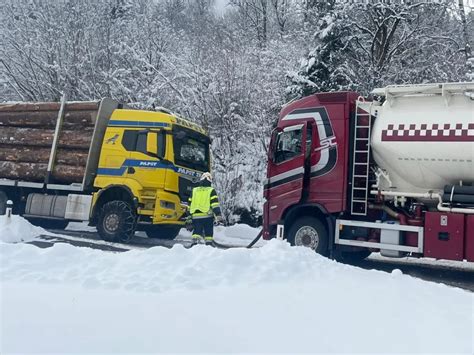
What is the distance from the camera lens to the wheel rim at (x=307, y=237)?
31.7 ft

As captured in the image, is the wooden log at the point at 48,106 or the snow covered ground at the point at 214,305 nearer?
the snow covered ground at the point at 214,305

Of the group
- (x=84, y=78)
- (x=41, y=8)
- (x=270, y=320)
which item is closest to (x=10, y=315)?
(x=270, y=320)

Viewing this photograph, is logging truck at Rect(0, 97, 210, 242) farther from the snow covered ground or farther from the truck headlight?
the snow covered ground

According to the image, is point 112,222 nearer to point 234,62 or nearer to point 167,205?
point 167,205

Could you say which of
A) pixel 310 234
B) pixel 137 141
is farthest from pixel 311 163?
pixel 137 141

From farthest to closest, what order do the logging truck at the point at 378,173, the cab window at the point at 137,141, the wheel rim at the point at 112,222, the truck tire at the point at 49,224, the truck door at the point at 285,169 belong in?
1. the truck tire at the point at 49,224
2. the wheel rim at the point at 112,222
3. the cab window at the point at 137,141
4. the truck door at the point at 285,169
5. the logging truck at the point at 378,173

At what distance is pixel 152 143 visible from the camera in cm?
1131

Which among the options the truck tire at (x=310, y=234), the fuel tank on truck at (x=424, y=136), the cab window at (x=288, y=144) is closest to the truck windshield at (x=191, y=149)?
the cab window at (x=288, y=144)

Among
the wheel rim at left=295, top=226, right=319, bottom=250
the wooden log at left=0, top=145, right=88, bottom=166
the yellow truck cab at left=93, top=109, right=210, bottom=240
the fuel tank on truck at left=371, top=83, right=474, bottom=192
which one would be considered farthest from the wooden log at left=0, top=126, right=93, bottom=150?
the fuel tank on truck at left=371, top=83, right=474, bottom=192

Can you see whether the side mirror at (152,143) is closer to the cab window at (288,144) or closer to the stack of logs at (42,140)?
the stack of logs at (42,140)

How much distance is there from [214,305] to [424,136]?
5593mm

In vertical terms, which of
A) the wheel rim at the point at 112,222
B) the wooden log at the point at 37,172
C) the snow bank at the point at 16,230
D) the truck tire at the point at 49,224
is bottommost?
the snow bank at the point at 16,230

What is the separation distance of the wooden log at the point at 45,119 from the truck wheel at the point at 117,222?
2.23 m

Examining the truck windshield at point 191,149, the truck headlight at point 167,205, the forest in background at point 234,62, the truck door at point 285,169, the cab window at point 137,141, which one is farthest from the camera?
the forest in background at point 234,62
